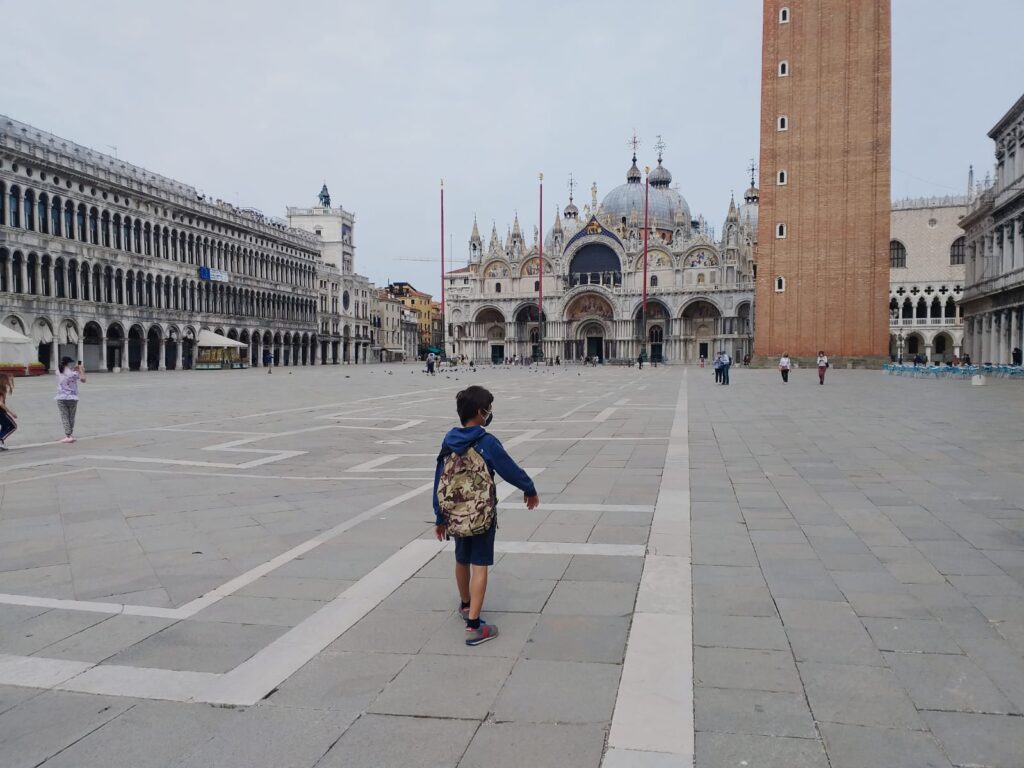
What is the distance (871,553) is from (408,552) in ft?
11.6

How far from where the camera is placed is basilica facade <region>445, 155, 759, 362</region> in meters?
78.6

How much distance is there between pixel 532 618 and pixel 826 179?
53536mm

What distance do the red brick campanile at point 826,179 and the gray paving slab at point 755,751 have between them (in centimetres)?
5282

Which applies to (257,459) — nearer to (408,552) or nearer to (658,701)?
(408,552)

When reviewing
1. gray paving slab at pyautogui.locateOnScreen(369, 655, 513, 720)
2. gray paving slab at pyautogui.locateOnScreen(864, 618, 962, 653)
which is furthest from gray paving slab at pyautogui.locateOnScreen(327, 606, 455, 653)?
gray paving slab at pyautogui.locateOnScreen(864, 618, 962, 653)

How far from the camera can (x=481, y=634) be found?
159 inches

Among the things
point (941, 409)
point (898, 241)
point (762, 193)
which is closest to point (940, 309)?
point (898, 241)

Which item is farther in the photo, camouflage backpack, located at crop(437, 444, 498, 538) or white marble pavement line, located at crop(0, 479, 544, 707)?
camouflage backpack, located at crop(437, 444, 498, 538)

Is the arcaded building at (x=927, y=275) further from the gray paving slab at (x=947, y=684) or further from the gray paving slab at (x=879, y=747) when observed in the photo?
the gray paving slab at (x=879, y=747)

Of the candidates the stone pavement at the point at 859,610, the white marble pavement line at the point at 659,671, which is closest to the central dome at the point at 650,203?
the stone pavement at the point at 859,610

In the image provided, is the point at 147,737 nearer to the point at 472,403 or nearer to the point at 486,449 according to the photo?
the point at 486,449

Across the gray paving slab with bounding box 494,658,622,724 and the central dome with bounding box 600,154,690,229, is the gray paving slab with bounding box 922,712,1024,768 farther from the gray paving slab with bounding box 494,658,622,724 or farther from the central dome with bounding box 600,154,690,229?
the central dome with bounding box 600,154,690,229

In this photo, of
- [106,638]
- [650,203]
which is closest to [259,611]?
[106,638]

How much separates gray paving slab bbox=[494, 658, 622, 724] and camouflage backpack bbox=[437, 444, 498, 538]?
0.75 meters
